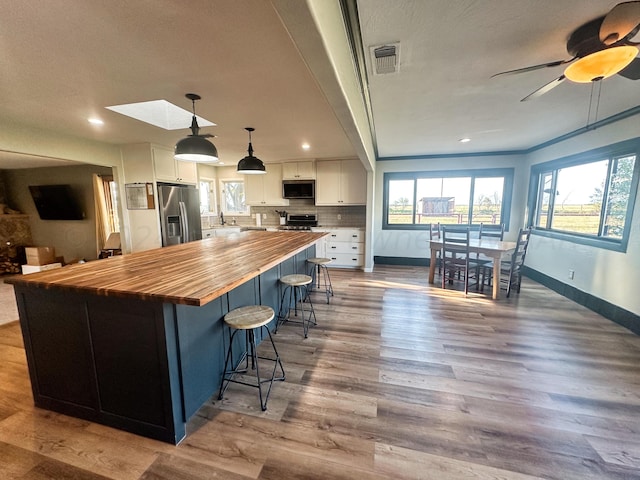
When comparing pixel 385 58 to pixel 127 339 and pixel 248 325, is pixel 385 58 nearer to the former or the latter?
pixel 248 325

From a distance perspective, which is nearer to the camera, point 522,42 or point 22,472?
point 22,472

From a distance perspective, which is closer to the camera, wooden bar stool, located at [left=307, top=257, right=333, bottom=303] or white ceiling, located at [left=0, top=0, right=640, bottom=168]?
white ceiling, located at [left=0, top=0, right=640, bottom=168]

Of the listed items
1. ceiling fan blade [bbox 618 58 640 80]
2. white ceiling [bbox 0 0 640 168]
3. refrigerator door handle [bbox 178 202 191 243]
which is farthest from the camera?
refrigerator door handle [bbox 178 202 191 243]

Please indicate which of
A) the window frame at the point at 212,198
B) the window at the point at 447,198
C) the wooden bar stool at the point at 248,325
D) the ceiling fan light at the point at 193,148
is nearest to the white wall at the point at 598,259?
the window at the point at 447,198

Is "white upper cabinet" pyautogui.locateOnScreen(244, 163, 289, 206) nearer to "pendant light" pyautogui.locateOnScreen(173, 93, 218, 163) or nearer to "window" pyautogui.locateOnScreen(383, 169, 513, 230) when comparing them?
"window" pyautogui.locateOnScreen(383, 169, 513, 230)

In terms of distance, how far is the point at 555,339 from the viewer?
267 centimetres

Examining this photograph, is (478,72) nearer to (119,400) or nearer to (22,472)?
(119,400)

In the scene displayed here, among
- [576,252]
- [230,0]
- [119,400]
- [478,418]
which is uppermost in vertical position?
[230,0]

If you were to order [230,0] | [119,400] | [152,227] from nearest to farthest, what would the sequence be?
[230,0] → [119,400] → [152,227]

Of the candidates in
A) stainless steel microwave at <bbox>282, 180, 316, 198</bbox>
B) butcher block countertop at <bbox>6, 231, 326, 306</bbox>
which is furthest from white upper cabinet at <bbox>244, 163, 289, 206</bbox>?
butcher block countertop at <bbox>6, 231, 326, 306</bbox>

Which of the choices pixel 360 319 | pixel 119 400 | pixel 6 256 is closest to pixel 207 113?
pixel 119 400

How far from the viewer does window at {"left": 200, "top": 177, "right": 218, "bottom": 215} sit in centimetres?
633

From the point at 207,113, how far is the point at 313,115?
1152 mm

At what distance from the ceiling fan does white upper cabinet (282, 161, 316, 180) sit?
14.4 feet
